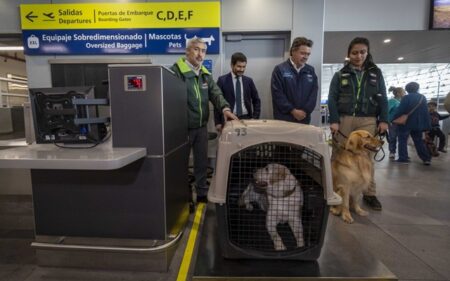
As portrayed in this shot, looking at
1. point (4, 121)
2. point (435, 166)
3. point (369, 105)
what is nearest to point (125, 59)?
point (369, 105)

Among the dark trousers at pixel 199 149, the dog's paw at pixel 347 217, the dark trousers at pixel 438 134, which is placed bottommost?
the dog's paw at pixel 347 217

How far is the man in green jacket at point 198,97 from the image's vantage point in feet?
8.23

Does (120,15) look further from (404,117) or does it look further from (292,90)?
(404,117)

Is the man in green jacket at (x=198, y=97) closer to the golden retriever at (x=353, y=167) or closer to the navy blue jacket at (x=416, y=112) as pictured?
the golden retriever at (x=353, y=167)

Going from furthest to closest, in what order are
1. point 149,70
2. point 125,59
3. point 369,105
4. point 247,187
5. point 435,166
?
point 435,166 < point 125,59 < point 369,105 < point 247,187 < point 149,70

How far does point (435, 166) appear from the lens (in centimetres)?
501

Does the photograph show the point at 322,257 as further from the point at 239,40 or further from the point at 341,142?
the point at 239,40

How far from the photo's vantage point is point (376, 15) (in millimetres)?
4414

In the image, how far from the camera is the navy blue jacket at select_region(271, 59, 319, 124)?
9.57 ft

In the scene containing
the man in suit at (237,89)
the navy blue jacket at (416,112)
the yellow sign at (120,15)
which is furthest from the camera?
the navy blue jacket at (416,112)

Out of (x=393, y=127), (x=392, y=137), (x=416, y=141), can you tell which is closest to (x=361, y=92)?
(x=416, y=141)

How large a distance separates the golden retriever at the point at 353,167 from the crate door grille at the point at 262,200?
976 millimetres

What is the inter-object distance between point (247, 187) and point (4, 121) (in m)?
7.70

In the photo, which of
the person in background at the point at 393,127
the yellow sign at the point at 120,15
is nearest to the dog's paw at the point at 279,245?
the yellow sign at the point at 120,15
